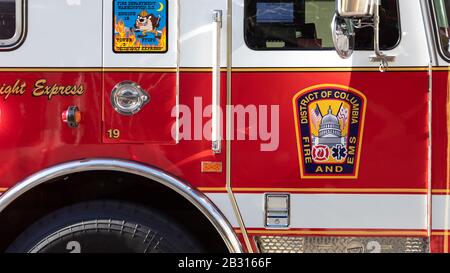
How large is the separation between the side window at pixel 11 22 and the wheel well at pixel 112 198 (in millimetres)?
730

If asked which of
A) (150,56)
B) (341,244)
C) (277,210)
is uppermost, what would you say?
(150,56)

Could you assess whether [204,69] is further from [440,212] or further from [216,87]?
[440,212]

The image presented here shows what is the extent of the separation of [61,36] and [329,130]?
139 cm

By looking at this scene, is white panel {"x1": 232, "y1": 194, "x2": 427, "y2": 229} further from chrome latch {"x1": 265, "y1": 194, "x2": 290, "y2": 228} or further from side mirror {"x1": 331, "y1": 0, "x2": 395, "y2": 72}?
side mirror {"x1": 331, "y1": 0, "x2": 395, "y2": 72}

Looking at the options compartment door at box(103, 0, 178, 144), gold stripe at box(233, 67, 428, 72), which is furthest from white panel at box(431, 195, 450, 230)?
compartment door at box(103, 0, 178, 144)

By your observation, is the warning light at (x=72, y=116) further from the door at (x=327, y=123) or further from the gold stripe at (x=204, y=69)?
the door at (x=327, y=123)

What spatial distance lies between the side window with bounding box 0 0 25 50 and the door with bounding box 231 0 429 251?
1051mm

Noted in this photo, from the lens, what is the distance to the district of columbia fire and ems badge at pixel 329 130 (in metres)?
2.85

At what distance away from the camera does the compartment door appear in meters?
2.91

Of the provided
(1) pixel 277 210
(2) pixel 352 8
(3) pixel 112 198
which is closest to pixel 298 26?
(2) pixel 352 8

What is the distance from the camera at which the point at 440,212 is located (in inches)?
112

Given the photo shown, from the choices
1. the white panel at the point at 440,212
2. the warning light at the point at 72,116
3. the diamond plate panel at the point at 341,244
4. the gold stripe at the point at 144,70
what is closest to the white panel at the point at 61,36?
the gold stripe at the point at 144,70
